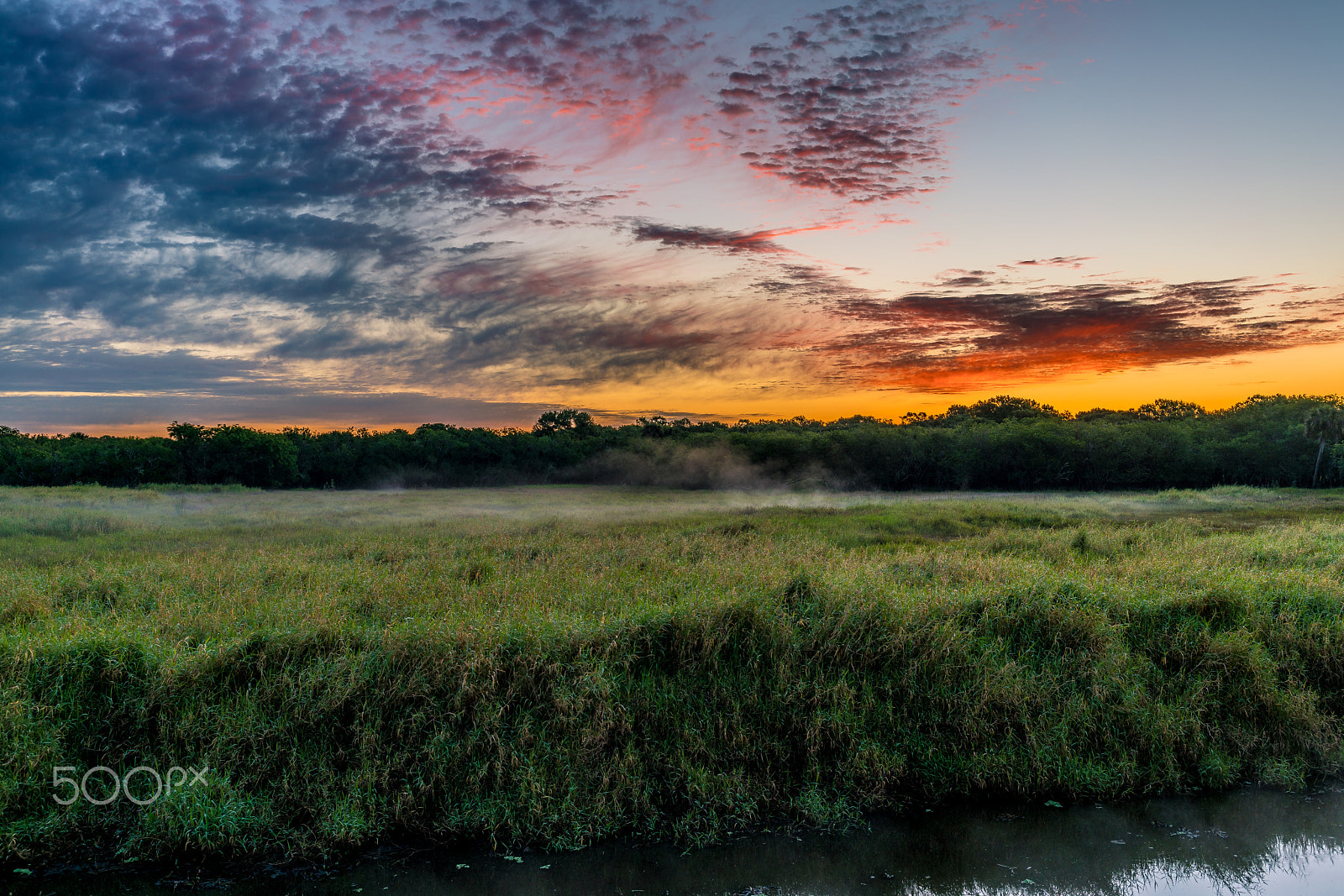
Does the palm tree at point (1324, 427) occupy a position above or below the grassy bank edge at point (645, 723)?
above

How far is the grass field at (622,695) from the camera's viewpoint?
783 cm

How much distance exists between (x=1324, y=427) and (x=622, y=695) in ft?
296

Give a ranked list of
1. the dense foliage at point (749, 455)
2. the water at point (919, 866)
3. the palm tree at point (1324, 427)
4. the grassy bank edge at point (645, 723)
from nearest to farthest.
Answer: the water at point (919, 866), the grassy bank edge at point (645, 723), the dense foliage at point (749, 455), the palm tree at point (1324, 427)

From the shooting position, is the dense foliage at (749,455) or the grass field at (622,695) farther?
the dense foliage at (749,455)

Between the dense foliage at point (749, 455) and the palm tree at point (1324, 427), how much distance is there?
0.44 feet

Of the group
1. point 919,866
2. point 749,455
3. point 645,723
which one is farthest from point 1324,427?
point 645,723

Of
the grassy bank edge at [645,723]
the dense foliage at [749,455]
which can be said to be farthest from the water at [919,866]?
the dense foliage at [749,455]

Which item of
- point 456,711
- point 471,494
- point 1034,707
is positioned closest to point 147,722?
point 456,711

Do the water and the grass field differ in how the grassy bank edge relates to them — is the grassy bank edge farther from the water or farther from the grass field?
the water

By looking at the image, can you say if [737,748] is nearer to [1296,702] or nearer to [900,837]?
[900,837]

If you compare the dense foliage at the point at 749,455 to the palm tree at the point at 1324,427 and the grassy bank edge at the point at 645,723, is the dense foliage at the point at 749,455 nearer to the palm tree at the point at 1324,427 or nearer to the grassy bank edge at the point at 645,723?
the palm tree at the point at 1324,427

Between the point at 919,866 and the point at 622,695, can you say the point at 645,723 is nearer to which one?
the point at 622,695

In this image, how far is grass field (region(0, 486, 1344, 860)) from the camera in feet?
25.7

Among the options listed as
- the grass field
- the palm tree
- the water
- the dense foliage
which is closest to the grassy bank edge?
the grass field
